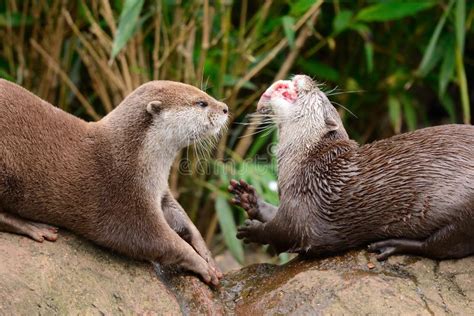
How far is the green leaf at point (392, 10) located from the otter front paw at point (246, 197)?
1583mm

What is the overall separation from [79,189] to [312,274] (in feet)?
2.69

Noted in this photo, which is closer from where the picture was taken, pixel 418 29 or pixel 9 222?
pixel 9 222

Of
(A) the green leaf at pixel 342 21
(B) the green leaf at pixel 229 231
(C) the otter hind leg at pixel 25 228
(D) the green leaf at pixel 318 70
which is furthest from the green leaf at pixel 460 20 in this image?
(C) the otter hind leg at pixel 25 228

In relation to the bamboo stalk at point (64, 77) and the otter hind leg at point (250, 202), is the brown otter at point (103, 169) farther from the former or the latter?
the bamboo stalk at point (64, 77)

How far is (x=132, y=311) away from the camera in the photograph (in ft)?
9.14

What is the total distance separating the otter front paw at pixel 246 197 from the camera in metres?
3.27

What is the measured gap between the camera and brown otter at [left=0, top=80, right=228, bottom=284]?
9.36ft

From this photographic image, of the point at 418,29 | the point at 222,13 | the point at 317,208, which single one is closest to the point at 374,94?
the point at 418,29

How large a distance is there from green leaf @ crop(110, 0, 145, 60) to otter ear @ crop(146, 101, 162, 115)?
39.1 inches

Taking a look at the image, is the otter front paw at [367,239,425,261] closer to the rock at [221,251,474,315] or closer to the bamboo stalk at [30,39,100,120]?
the rock at [221,251,474,315]

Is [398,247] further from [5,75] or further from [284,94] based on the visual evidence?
[5,75]

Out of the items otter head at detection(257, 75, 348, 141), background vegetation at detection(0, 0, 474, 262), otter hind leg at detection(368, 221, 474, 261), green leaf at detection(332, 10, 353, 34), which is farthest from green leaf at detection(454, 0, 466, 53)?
otter hind leg at detection(368, 221, 474, 261)

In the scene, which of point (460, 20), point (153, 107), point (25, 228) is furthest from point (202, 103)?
point (460, 20)

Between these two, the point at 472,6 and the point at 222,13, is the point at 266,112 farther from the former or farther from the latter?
the point at 472,6
